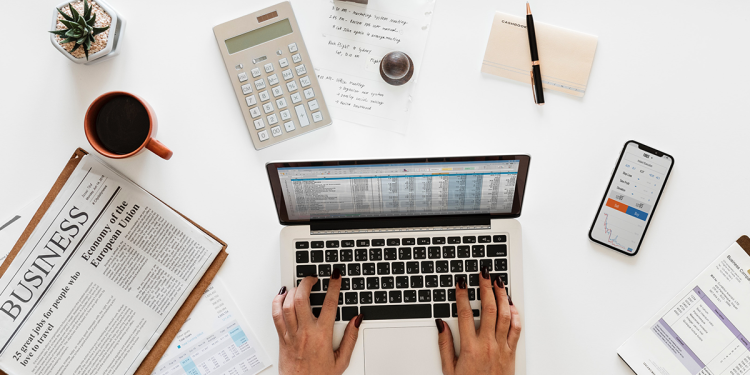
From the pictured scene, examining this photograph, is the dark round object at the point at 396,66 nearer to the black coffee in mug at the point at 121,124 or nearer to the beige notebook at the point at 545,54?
the beige notebook at the point at 545,54

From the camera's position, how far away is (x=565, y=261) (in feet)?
2.81

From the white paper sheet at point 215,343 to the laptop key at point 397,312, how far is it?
231mm

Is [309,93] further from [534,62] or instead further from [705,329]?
[705,329]

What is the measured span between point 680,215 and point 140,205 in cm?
104

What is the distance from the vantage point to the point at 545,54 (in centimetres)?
83

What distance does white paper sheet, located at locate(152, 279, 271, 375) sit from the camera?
85 centimetres

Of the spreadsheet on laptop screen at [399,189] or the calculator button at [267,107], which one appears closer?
the spreadsheet on laptop screen at [399,189]

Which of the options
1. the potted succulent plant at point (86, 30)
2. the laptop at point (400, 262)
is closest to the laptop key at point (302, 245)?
the laptop at point (400, 262)

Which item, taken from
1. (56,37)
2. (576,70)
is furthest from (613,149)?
(56,37)

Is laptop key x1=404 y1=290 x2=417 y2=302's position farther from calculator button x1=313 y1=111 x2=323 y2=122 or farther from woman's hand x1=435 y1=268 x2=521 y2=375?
calculator button x1=313 y1=111 x2=323 y2=122

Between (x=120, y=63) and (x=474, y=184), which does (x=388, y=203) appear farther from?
(x=120, y=63)

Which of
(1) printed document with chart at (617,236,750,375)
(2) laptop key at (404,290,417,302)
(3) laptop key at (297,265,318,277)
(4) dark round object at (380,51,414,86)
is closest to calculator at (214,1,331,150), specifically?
(4) dark round object at (380,51,414,86)

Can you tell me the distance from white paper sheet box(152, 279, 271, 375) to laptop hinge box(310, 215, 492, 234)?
240mm

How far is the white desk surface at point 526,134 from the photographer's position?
844mm
